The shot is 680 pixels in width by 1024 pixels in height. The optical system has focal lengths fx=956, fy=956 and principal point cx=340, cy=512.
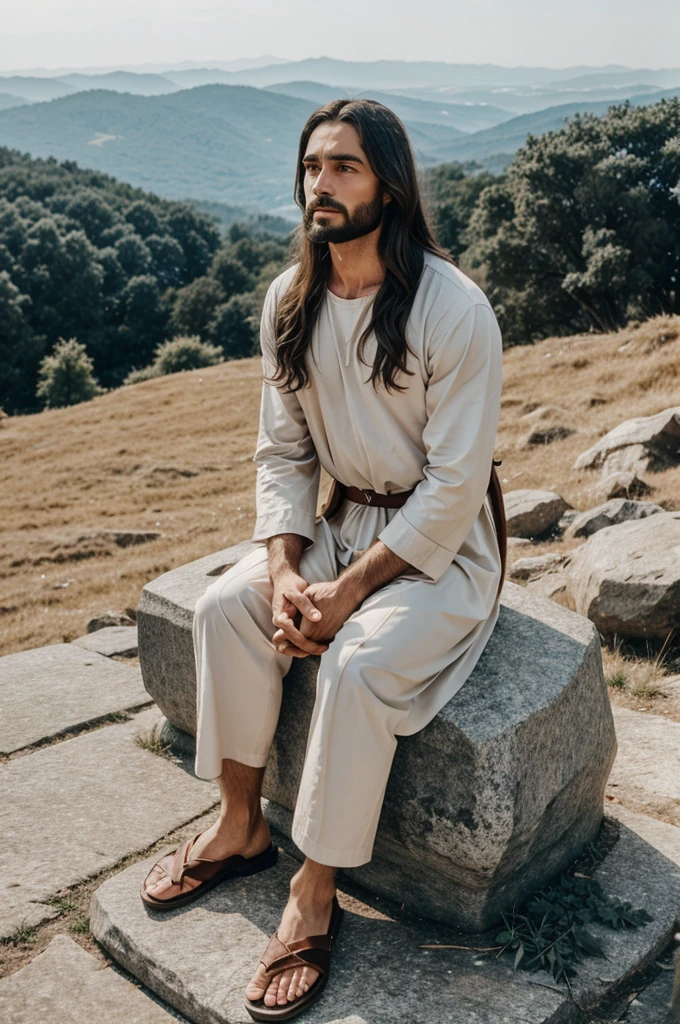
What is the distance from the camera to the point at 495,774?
8.39 ft

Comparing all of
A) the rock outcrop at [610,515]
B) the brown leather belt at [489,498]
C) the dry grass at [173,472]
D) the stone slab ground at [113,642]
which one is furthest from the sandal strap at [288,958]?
the dry grass at [173,472]

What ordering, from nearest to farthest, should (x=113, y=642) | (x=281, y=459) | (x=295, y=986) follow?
1. (x=295, y=986)
2. (x=281, y=459)
3. (x=113, y=642)

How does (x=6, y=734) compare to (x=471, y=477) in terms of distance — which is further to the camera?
(x=6, y=734)

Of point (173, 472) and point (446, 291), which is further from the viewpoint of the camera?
point (173, 472)

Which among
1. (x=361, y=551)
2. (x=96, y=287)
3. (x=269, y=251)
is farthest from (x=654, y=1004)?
(x=269, y=251)

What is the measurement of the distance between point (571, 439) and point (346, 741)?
25.0 feet

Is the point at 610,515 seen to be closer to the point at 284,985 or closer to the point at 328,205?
the point at 328,205

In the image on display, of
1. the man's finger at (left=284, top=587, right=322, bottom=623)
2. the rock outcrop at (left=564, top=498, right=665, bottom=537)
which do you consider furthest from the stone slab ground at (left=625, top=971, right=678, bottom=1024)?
the rock outcrop at (left=564, top=498, right=665, bottom=537)

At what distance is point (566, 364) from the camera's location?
48.1 feet

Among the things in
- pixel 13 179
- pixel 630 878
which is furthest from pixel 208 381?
pixel 13 179

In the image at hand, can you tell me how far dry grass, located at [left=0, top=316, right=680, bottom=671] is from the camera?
27.6 feet

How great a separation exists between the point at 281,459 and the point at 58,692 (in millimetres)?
1930

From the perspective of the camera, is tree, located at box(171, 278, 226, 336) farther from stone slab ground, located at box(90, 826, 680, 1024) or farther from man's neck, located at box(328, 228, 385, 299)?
stone slab ground, located at box(90, 826, 680, 1024)

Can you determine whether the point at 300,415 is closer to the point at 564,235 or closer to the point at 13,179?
the point at 564,235
